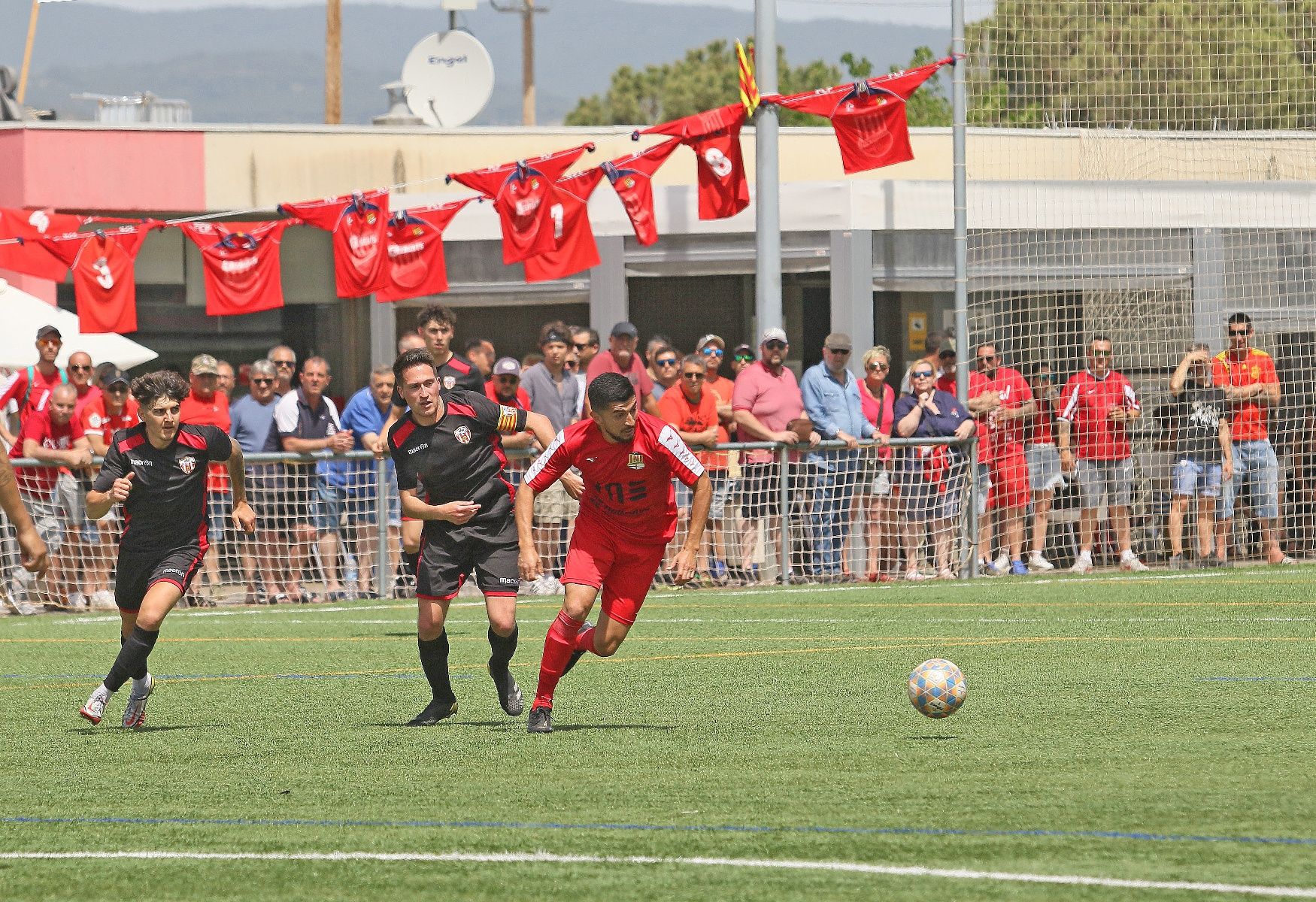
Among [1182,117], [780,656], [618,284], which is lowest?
[780,656]

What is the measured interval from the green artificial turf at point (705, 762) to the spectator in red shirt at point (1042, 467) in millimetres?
3320

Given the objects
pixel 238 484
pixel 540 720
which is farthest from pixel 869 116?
pixel 540 720

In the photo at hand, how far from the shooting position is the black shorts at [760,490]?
1631 cm

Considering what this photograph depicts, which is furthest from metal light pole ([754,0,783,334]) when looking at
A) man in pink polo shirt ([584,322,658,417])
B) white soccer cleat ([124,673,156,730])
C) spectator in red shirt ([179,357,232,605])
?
white soccer cleat ([124,673,156,730])

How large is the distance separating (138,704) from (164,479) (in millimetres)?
1103

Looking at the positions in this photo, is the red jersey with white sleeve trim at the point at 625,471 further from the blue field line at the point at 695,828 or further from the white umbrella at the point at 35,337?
the white umbrella at the point at 35,337

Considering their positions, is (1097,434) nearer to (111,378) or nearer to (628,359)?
(628,359)

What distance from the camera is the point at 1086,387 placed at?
657 inches

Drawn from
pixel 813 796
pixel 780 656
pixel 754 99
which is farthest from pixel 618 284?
pixel 813 796

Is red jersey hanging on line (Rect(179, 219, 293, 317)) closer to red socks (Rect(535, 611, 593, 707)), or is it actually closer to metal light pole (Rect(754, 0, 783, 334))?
metal light pole (Rect(754, 0, 783, 334))

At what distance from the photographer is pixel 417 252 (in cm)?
2064

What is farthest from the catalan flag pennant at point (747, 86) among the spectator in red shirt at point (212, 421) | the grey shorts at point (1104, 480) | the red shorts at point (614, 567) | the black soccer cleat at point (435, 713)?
the black soccer cleat at point (435, 713)

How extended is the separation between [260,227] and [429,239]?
1875mm

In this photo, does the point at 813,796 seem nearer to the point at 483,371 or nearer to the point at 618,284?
the point at 483,371
